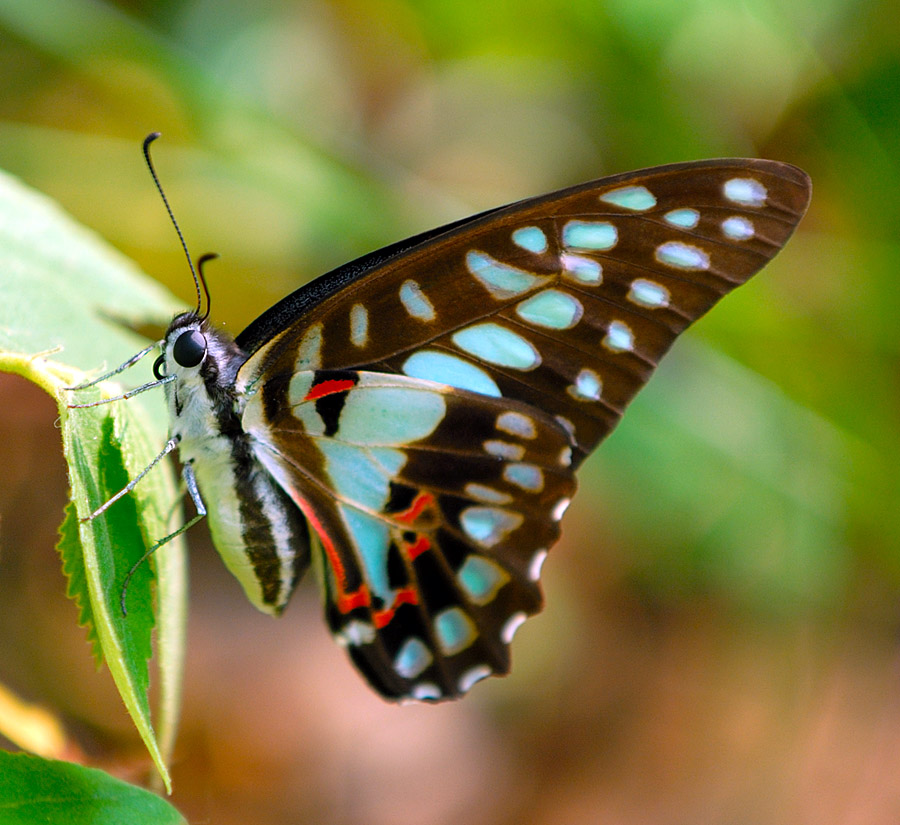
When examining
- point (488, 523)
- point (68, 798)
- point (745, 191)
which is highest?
point (745, 191)

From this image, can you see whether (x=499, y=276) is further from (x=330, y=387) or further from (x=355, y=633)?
(x=355, y=633)

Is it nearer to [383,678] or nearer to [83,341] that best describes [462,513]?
[383,678]

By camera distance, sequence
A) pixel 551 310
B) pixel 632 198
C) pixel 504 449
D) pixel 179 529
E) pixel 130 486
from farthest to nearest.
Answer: pixel 504 449, pixel 551 310, pixel 632 198, pixel 179 529, pixel 130 486

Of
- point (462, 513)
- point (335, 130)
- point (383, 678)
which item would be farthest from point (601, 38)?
point (383, 678)

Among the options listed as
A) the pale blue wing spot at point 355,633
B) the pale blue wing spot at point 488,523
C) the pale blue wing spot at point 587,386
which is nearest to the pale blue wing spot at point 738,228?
the pale blue wing spot at point 587,386

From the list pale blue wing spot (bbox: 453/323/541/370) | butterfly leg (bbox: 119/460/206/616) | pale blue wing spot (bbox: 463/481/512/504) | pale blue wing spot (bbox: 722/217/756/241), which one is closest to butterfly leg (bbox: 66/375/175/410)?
butterfly leg (bbox: 119/460/206/616)

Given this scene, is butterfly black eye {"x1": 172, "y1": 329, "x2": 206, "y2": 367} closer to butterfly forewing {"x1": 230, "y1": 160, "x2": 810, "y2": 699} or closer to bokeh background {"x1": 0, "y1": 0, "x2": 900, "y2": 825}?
butterfly forewing {"x1": 230, "y1": 160, "x2": 810, "y2": 699}

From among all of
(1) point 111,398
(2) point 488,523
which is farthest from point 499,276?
(1) point 111,398
